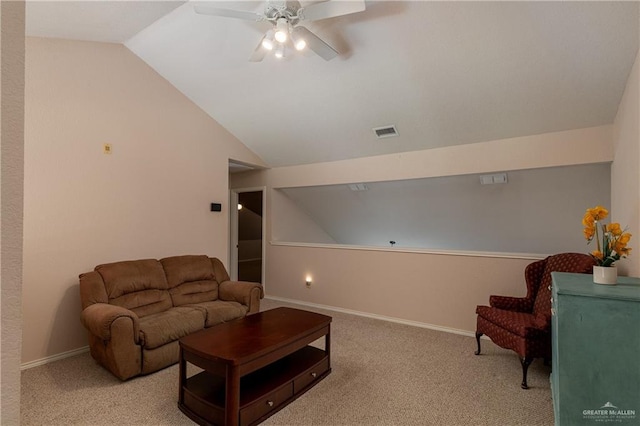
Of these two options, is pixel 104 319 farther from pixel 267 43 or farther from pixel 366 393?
pixel 267 43

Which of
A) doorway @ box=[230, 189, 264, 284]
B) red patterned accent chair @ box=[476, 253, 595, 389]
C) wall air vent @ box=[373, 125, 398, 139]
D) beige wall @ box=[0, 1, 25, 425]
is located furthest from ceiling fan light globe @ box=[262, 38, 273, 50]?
doorway @ box=[230, 189, 264, 284]

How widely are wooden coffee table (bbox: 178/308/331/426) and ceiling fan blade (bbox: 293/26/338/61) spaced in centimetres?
226

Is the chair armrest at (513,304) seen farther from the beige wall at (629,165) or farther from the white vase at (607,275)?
the white vase at (607,275)

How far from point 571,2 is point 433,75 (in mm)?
1088

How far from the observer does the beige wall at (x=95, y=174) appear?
299 cm

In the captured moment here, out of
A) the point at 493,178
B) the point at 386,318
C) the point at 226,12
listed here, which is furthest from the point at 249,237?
the point at 226,12

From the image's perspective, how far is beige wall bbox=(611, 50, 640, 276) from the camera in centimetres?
218

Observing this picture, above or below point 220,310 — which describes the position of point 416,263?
above

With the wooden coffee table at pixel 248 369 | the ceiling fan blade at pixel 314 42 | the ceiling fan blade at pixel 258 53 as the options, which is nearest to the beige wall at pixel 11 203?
the wooden coffee table at pixel 248 369

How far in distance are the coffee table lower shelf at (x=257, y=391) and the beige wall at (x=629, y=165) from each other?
2.43 metres

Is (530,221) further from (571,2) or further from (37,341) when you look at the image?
(37,341)

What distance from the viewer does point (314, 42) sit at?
253 centimetres

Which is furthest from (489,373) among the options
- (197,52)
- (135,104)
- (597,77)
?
(135,104)

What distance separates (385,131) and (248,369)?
3067 millimetres
